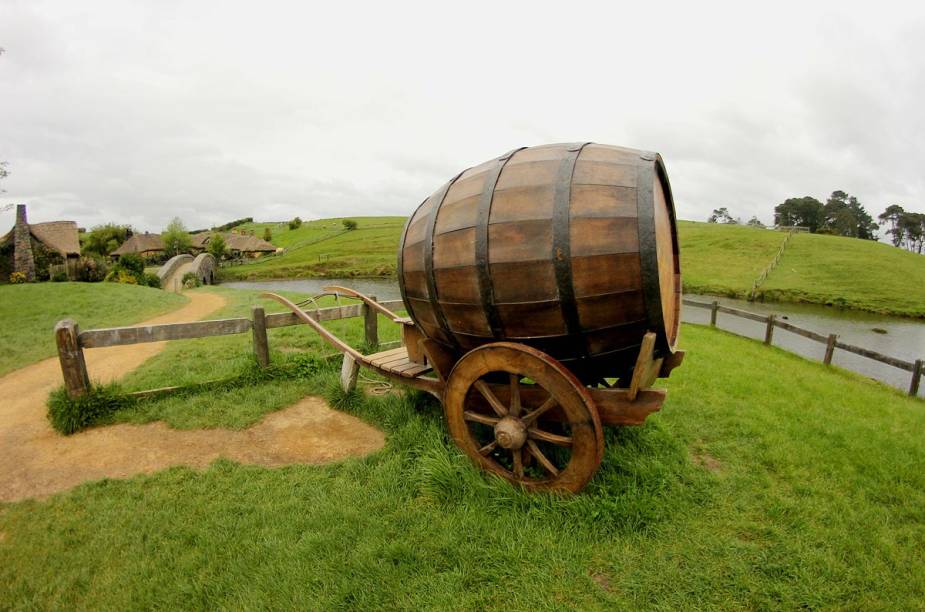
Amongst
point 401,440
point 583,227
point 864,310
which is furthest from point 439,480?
point 864,310

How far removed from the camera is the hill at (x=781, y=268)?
2350 cm

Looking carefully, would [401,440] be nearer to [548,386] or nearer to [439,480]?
[439,480]

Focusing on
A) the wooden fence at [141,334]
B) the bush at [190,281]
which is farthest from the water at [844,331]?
the bush at [190,281]

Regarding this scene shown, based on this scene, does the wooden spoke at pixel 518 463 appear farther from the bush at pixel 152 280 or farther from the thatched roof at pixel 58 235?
the thatched roof at pixel 58 235

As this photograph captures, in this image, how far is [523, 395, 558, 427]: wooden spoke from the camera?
9.40 ft

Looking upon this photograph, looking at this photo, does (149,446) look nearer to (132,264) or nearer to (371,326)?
(371,326)

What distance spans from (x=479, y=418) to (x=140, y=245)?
2639 inches

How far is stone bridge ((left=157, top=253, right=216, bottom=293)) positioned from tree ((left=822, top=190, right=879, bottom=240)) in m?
80.5

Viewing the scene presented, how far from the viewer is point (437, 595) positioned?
2.28 metres

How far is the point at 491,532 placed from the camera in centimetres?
268

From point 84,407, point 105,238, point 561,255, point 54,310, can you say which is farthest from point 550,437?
point 105,238

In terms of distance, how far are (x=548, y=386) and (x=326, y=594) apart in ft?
5.95

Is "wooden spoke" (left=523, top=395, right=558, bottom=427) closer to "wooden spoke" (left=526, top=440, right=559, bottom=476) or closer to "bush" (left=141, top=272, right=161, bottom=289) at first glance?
"wooden spoke" (left=526, top=440, right=559, bottom=476)

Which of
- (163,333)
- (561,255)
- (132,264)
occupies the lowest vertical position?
(163,333)
